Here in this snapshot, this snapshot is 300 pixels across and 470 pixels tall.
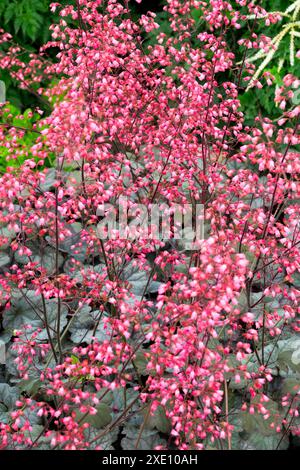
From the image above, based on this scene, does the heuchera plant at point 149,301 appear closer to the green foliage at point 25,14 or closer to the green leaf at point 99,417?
the green leaf at point 99,417

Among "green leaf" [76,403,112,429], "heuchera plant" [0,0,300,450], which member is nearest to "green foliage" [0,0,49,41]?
"heuchera plant" [0,0,300,450]

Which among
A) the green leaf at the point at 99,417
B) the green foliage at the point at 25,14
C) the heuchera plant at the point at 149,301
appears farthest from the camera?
the green foliage at the point at 25,14

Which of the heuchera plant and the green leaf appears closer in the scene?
the heuchera plant

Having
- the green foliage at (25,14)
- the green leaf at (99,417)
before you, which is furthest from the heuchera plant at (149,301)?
the green foliage at (25,14)

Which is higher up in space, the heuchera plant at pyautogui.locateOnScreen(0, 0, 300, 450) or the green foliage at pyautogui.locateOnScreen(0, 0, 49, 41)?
the green foliage at pyautogui.locateOnScreen(0, 0, 49, 41)

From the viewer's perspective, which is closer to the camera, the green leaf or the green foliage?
the green leaf

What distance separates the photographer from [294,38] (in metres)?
5.10

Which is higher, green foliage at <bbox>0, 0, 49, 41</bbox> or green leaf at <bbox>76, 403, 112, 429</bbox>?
green foliage at <bbox>0, 0, 49, 41</bbox>

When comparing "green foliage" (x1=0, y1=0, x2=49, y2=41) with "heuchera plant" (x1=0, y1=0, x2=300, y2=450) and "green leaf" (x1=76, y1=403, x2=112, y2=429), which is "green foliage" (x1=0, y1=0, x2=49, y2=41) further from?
"green leaf" (x1=76, y1=403, x2=112, y2=429)

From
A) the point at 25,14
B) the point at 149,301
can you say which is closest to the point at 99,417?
the point at 149,301

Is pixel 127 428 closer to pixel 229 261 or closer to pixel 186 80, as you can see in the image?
pixel 229 261

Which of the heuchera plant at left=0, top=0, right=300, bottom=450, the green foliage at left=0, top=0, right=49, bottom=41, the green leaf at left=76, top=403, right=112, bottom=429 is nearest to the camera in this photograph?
the heuchera plant at left=0, top=0, right=300, bottom=450

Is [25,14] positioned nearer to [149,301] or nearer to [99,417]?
[149,301]

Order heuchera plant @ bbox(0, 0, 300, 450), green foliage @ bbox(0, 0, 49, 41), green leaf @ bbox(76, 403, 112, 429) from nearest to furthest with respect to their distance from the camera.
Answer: heuchera plant @ bbox(0, 0, 300, 450) < green leaf @ bbox(76, 403, 112, 429) < green foliage @ bbox(0, 0, 49, 41)
